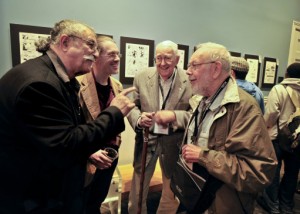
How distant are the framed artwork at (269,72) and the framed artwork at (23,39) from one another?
353cm

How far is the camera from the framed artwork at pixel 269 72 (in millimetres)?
4341

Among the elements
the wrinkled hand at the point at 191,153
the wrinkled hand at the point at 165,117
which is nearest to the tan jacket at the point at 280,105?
the wrinkled hand at the point at 165,117

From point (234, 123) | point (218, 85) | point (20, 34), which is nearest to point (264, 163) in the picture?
point (234, 123)

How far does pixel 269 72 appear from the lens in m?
4.41

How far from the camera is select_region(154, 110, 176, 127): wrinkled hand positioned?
6.43 feet

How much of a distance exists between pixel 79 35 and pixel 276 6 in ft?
13.6

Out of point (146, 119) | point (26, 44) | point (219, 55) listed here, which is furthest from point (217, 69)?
point (26, 44)

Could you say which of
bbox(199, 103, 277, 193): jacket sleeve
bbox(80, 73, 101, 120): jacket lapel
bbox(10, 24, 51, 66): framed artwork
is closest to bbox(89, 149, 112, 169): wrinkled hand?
bbox(80, 73, 101, 120): jacket lapel

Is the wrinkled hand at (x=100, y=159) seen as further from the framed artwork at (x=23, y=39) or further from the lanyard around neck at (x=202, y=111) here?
the framed artwork at (x=23, y=39)

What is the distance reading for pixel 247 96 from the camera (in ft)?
4.60

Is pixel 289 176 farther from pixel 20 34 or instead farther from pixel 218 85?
pixel 20 34

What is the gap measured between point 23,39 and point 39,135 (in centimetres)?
162

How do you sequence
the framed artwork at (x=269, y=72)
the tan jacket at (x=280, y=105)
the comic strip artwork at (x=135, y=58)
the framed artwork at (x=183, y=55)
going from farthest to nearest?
the framed artwork at (x=269, y=72)
the framed artwork at (x=183, y=55)
the comic strip artwork at (x=135, y=58)
the tan jacket at (x=280, y=105)

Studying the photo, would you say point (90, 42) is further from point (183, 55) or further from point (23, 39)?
point (183, 55)
